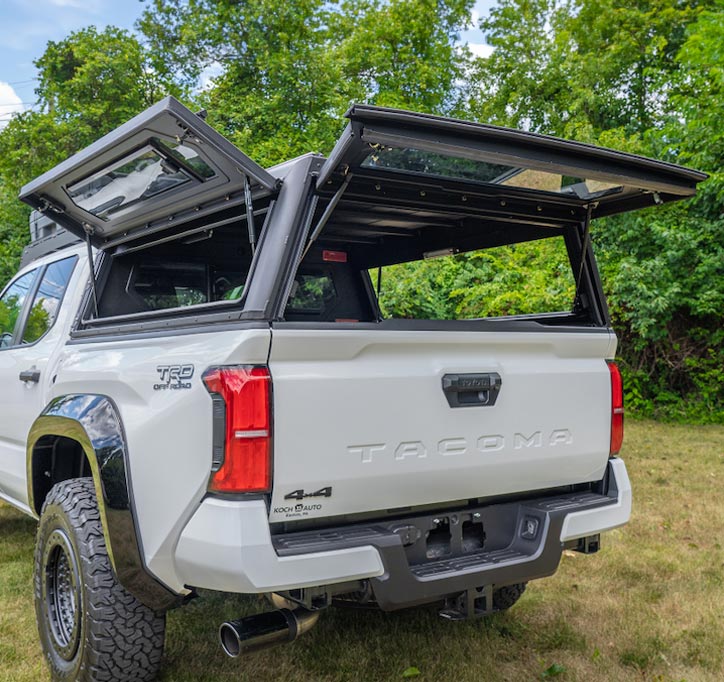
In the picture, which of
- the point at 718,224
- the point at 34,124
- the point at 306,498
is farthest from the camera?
the point at 34,124

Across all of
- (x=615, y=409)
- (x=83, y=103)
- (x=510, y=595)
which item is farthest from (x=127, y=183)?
(x=83, y=103)

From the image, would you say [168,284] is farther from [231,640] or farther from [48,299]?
[231,640]

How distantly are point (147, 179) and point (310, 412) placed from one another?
135 centimetres

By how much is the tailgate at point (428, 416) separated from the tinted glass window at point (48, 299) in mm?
2226

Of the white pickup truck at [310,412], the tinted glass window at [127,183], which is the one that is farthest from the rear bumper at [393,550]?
the tinted glass window at [127,183]

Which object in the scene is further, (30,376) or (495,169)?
(30,376)

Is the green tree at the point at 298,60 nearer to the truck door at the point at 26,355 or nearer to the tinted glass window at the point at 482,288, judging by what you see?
the tinted glass window at the point at 482,288

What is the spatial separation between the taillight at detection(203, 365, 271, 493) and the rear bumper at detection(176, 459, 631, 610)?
0.07 metres

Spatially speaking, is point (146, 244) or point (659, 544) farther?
point (659, 544)

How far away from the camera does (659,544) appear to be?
16.6ft

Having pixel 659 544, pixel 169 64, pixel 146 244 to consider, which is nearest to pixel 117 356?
pixel 146 244

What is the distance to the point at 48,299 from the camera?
4250 millimetres

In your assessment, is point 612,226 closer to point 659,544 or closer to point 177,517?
point 659,544

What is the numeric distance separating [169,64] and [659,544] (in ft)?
57.6
